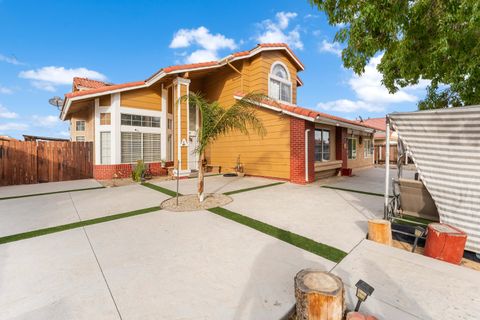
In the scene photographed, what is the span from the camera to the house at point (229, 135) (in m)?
9.38

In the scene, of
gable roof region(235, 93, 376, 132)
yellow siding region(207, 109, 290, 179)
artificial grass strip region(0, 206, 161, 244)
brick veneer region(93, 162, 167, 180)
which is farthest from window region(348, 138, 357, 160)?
brick veneer region(93, 162, 167, 180)

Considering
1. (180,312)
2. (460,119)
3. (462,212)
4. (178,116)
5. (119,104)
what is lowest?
(180,312)

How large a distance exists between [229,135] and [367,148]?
12236 mm

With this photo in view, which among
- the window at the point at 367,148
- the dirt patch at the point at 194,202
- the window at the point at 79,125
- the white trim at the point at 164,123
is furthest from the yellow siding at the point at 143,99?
the window at the point at 367,148

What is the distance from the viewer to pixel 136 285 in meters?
2.53

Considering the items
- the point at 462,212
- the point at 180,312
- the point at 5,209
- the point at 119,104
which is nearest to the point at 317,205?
the point at 462,212

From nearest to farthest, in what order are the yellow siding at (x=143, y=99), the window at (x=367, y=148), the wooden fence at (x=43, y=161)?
1. the wooden fence at (x=43, y=161)
2. the yellow siding at (x=143, y=99)
3. the window at (x=367, y=148)

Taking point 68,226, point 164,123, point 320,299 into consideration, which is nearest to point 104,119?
point 164,123

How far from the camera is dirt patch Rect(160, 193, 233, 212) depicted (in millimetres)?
5656

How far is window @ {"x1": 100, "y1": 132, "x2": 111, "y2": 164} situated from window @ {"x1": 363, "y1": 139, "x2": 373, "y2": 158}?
58.6 ft

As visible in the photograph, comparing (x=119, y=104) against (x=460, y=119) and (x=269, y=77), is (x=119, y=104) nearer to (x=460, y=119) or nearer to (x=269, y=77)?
(x=269, y=77)

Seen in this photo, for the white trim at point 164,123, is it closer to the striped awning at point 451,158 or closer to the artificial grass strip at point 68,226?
the artificial grass strip at point 68,226

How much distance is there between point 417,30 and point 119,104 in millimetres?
11915

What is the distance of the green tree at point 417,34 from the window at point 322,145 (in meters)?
4.75
